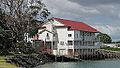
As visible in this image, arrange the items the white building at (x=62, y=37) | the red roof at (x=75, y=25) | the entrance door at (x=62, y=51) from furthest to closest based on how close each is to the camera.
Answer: the red roof at (x=75, y=25) → the white building at (x=62, y=37) → the entrance door at (x=62, y=51)

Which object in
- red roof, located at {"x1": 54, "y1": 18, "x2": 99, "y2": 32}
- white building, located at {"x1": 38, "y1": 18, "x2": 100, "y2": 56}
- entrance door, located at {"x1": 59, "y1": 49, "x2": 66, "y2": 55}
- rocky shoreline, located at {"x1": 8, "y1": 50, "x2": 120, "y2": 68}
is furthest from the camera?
red roof, located at {"x1": 54, "y1": 18, "x2": 99, "y2": 32}

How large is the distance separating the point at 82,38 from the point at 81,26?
532 cm

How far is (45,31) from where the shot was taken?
105 meters

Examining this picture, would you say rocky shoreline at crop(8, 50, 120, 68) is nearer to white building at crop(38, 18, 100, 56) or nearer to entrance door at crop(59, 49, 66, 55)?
white building at crop(38, 18, 100, 56)

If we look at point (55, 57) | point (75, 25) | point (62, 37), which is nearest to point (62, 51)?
point (62, 37)

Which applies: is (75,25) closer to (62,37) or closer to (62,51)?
(62,37)

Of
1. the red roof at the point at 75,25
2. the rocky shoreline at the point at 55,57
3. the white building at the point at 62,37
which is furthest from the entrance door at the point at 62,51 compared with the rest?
the red roof at the point at 75,25

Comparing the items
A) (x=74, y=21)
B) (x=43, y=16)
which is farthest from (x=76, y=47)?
(x=43, y=16)

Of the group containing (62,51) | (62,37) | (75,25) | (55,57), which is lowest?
(55,57)

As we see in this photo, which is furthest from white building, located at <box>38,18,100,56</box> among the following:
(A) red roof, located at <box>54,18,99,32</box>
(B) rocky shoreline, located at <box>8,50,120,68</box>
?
(B) rocky shoreline, located at <box>8,50,120,68</box>

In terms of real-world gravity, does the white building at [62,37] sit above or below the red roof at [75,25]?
below

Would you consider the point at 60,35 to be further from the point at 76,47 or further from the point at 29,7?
the point at 29,7

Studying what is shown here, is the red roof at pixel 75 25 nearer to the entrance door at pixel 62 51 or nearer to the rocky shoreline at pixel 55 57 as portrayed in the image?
the entrance door at pixel 62 51

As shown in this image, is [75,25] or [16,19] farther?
[75,25]
